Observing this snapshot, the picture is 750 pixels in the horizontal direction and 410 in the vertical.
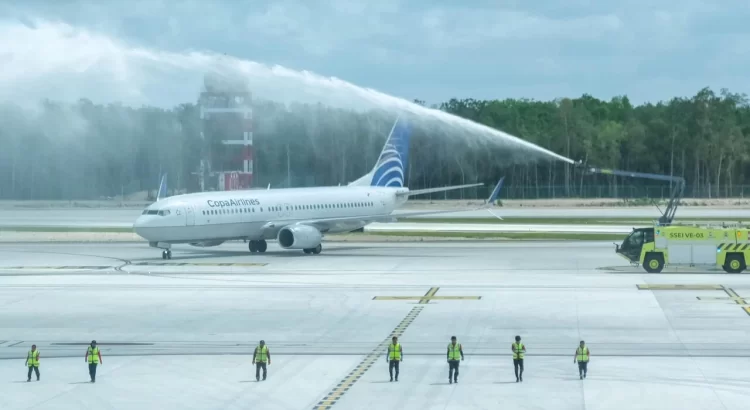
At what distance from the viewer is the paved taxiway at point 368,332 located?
26.2 metres

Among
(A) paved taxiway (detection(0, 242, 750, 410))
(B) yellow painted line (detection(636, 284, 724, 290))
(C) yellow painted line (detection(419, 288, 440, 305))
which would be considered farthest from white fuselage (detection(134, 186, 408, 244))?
(B) yellow painted line (detection(636, 284, 724, 290))

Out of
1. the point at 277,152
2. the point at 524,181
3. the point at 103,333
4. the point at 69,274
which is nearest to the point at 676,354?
the point at 103,333

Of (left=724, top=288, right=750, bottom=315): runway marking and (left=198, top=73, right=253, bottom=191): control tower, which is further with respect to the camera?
(left=198, top=73, right=253, bottom=191): control tower

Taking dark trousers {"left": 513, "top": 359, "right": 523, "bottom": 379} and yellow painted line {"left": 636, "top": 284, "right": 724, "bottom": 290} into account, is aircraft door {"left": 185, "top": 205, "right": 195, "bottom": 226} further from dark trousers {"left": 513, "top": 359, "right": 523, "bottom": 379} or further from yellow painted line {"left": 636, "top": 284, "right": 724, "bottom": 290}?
dark trousers {"left": 513, "top": 359, "right": 523, "bottom": 379}

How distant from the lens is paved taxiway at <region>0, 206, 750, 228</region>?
385 feet

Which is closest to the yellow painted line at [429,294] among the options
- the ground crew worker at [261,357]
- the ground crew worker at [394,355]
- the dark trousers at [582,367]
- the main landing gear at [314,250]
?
the ground crew worker at [394,355]

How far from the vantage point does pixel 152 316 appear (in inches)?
1602

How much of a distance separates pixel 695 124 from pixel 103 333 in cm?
16721

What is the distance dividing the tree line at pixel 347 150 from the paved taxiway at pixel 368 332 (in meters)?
72.5

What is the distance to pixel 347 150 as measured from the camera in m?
146

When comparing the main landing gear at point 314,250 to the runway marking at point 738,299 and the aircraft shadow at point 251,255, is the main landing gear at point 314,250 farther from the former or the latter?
the runway marking at point 738,299

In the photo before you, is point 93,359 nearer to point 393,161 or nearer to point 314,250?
point 314,250

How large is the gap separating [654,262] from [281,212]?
27670mm

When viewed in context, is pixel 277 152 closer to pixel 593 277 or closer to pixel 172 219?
pixel 172 219
